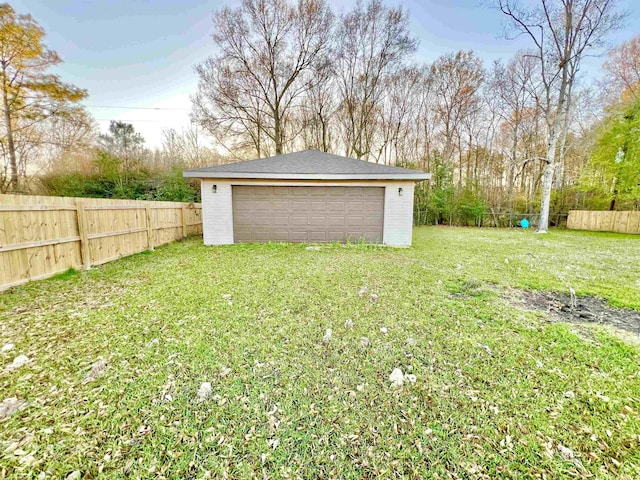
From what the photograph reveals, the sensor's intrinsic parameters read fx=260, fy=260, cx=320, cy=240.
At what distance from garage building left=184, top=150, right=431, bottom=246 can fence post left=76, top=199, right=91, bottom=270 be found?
11.1ft

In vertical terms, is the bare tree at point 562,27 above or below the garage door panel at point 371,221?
above

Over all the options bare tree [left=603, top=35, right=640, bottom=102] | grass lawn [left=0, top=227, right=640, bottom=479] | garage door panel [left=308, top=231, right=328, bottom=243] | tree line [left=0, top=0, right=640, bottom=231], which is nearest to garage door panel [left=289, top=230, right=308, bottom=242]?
garage door panel [left=308, top=231, right=328, bottom=243]

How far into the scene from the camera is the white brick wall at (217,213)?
8.32 meters

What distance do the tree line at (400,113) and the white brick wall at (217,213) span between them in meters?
5.21

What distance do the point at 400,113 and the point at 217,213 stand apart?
14.3m

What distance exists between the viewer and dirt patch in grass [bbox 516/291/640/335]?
3.18m

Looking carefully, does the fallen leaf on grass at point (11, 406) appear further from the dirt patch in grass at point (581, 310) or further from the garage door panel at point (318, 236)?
the garage door panel at point (318, 236)

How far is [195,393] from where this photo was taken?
1.96 m

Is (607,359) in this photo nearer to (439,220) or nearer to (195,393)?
(195,393)

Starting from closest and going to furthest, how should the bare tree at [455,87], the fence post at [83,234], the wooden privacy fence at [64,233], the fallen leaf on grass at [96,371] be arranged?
1. the fallen leaf on grass at [96,371]
2. the wooden privacy fence at [64,233]
3. the fence post at [83,234]
4. the bare tree at [455,87]

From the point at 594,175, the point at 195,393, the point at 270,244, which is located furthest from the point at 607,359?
the point at 594,175

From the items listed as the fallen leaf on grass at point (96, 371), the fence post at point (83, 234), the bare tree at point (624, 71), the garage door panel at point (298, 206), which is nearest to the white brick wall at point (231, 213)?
the garage door panel at point (298, 206)

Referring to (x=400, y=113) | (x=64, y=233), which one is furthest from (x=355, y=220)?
(x=400, y=113)

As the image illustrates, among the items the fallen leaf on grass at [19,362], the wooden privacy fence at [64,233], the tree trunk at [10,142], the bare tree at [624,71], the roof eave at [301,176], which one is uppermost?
the bare tree at [624,71]
